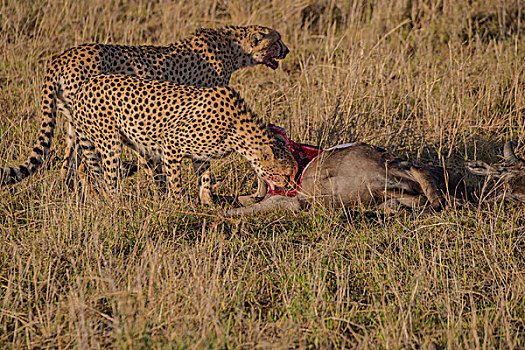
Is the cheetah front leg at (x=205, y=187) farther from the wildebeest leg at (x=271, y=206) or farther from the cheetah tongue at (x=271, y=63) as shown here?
the cheetah tongue at (x=271, y=63)

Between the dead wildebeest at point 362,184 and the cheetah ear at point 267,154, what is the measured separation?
26cm

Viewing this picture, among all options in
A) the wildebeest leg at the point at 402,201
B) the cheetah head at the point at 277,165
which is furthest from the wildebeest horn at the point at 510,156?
the cheetah head at the point at 277,165

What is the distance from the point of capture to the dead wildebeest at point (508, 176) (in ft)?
14.6

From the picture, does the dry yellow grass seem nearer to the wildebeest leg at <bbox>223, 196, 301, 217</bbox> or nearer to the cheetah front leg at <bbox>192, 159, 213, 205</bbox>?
the wildebeest leg at <bbox>223, 196, 301, 217</bbox>

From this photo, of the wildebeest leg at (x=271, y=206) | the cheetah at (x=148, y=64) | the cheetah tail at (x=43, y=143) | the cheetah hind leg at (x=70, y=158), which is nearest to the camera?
the cheetah tail at (x=43, y=143)

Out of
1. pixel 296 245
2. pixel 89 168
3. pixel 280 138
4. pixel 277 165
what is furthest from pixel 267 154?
pixel 89 168

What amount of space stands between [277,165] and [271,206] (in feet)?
0.93

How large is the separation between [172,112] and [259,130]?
2.00 ft

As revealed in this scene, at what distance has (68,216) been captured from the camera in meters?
3.70

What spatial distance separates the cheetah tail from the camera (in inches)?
167

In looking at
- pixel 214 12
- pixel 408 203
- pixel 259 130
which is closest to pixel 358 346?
pixel 408 203

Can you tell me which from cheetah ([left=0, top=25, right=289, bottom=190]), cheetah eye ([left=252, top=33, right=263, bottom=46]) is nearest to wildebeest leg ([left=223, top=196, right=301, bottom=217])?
cheetah ([left=0, top=25, right=289, bottom=190])

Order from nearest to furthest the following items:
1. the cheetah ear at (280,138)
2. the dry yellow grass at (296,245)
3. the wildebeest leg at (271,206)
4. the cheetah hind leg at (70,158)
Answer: the dry yellow grass at (296,245) < the wildebeest leg at (271,206) < the cheetah ear at (280,138) < the cheetah hind leg at (70,158)

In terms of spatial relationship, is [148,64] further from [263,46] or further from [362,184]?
[362,184]
